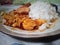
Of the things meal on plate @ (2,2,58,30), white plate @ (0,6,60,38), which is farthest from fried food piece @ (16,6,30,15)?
white plate @ (0,6,60,38)

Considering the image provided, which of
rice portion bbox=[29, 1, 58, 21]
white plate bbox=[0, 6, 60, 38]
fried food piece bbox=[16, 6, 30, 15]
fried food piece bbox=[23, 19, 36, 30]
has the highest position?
rice portion bbox=[29, 1, 58, 21]

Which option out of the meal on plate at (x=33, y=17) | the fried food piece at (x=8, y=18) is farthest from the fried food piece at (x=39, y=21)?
the fried food piece at (x=8, y=18)

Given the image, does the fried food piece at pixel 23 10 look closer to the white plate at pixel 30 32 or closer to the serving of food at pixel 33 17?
the serving of food at pixel 33 17

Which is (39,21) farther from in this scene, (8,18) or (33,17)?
(8,18)

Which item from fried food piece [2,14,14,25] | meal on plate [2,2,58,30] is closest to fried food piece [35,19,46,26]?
meal on plate [2,2,58,30]

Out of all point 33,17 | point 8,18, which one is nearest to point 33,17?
point 33,17

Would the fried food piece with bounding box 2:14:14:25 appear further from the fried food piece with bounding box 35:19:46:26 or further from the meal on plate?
the fried food piece with bounding box 35:19:46:26

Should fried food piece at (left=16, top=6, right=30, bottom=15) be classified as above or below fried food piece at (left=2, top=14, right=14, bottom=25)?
above

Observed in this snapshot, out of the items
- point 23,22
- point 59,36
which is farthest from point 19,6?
point 59,36

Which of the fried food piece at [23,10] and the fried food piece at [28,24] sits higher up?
the fried food piece at [23,10]
